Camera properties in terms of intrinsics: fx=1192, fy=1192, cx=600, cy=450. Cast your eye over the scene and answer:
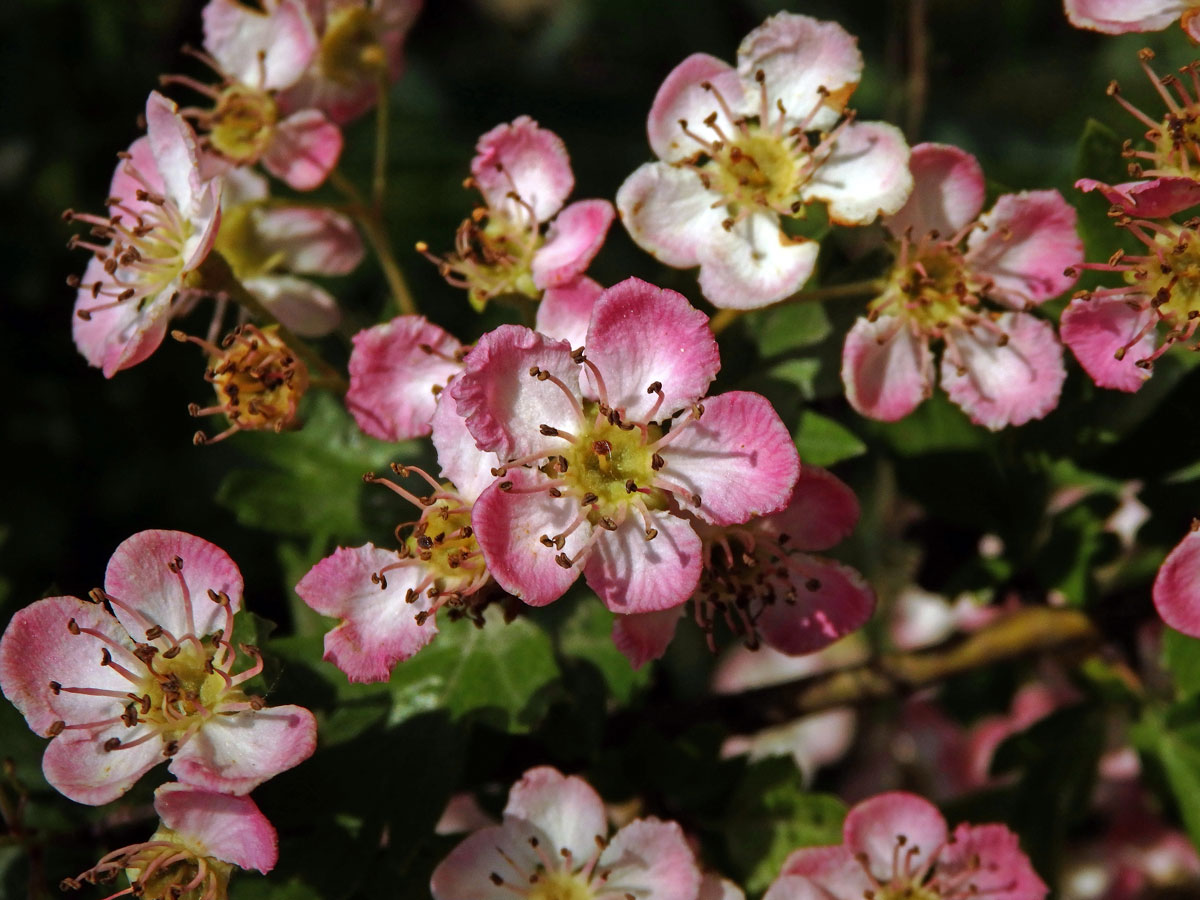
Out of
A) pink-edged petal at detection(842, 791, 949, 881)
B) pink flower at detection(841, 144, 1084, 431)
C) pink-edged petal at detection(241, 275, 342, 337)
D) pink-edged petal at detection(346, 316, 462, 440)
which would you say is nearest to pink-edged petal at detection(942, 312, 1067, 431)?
pink flower at detection(841, 144, 1084, 431)

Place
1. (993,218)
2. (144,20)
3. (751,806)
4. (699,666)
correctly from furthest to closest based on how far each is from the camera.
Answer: (144,20) < (699,666) < (751,806) < (993,218)

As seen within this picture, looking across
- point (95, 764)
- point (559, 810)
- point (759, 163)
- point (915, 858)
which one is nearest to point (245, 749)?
point (95, 764)

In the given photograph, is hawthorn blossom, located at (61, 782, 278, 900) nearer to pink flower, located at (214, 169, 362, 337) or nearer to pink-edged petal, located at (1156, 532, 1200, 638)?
pink flower, located at (214, 169, 362, 337)

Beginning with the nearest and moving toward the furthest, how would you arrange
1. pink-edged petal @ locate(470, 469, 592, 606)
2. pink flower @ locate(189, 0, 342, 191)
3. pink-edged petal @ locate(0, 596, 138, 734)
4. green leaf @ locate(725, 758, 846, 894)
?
pink-edged petal @ locate(470, 469, 592, 606) → pink-edged petal @ locate(0, 596, 138, 734) → green leaf @ locate(725, 758, 846, 894) → pink flower @ locate(189, 0, 342, 191)

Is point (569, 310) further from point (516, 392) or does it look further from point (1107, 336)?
point (1107, 336)

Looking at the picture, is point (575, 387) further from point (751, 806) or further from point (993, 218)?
point (751, 806)

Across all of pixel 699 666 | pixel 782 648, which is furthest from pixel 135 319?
pixel 699 666

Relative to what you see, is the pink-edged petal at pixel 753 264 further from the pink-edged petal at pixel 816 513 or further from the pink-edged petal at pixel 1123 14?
the pink-edged petal at pixel 1123 14
